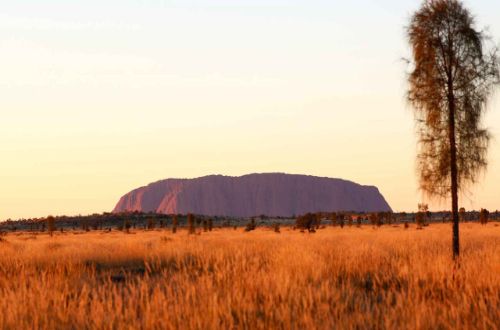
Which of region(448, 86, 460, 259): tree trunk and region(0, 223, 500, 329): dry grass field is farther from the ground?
region(448, 86, 460, 259): tree trunk

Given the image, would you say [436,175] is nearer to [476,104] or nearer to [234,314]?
[476,104]

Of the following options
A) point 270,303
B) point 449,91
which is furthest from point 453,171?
point 270,303

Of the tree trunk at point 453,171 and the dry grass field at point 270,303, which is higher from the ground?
the tree trunk at point 453,171

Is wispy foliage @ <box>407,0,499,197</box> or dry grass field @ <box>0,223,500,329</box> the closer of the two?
dry grass field @ <box>0,223,500,329</box>

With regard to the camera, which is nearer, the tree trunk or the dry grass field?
the dry grass field

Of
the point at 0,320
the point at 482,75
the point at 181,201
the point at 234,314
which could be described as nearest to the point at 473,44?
the point at 482,75

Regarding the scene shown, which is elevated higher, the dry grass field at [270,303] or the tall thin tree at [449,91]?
the tall thin tree at [449,91]

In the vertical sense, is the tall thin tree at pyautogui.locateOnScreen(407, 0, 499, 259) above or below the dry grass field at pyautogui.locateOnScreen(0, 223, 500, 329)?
above

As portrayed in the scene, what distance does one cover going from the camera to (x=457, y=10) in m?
16.6

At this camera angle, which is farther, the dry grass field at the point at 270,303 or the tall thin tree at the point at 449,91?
the tall thin tree at the point at 449,91

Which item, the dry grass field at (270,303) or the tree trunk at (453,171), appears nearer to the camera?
the dry grass field at (270,303)

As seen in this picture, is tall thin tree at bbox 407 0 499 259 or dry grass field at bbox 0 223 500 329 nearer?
dry grass field at bbox 0 223 500 329

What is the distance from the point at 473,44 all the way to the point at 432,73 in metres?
1.39

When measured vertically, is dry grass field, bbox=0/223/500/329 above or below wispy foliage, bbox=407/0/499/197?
below
